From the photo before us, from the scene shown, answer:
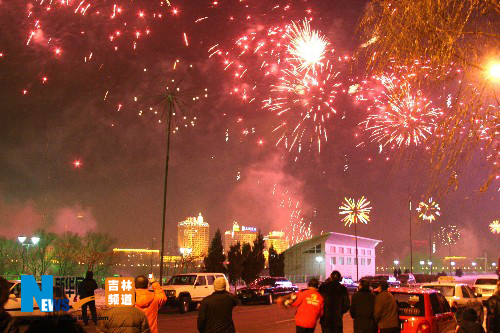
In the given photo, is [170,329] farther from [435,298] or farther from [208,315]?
[208,315]

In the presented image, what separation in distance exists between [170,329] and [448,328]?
8801mm

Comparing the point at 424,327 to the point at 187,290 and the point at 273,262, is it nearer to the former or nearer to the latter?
the point at 187,290

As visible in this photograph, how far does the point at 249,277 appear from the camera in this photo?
48.3 metres

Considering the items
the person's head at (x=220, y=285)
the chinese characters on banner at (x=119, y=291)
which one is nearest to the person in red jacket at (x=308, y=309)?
the person's head at (x=220, y=285)

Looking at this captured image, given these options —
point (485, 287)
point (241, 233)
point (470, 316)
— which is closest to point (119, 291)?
point (470, 316)

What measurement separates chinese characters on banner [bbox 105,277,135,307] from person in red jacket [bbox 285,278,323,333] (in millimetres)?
4104

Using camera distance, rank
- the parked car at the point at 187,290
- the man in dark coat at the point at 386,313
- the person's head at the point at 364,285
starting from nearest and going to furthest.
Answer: the man in dark coat at the point at 386,313 < the person's head at the point at 364,285 < the parked car at the point at 187,290

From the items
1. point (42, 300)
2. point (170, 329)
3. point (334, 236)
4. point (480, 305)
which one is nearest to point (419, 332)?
point (480, 305)

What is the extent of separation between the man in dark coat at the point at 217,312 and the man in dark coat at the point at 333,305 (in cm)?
311

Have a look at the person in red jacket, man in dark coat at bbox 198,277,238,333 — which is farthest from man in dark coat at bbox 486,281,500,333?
man in dark coat at bbox 198,277,238,333

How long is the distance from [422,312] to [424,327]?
1.01ft

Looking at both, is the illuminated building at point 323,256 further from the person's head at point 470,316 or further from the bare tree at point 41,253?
the person's head at point 470,316

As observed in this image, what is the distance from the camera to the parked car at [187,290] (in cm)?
2603

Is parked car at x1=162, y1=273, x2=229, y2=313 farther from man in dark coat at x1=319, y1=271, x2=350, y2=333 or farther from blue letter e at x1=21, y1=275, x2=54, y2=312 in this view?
blue letter e at x1=21, y1=275, x2=54, y2=312
